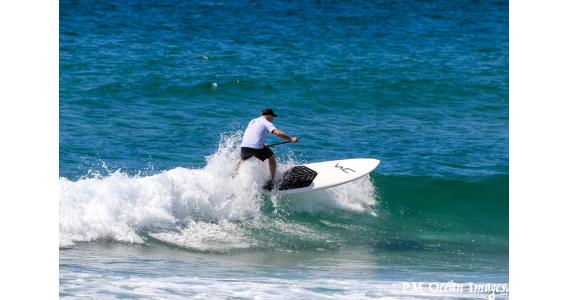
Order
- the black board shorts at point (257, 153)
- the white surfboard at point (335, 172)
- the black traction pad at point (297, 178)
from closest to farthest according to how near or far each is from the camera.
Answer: the black board shorts at point (257, 153) < the black traction pad at point (297, 178) < the white surfboard at point (335, 172)

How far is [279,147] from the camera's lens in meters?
18.2

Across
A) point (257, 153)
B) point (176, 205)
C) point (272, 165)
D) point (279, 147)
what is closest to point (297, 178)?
point (272, 165)

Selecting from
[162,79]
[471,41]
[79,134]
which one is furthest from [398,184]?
[471,41]

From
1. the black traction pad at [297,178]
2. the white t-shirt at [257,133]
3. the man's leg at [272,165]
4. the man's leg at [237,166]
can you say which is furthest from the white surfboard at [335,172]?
the white t-shirt at [257,133]

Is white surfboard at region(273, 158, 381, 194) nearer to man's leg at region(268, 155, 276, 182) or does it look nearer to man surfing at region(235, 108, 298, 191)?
man's leg at region(268, 155, 276, 182)

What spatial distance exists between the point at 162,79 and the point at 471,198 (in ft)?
34.3

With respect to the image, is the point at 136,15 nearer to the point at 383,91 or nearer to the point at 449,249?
the point at 383,91

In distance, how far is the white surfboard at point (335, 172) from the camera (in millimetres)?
14469

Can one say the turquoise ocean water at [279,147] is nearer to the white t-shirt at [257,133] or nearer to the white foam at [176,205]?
the white foam at [176,205]

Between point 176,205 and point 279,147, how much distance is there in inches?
196

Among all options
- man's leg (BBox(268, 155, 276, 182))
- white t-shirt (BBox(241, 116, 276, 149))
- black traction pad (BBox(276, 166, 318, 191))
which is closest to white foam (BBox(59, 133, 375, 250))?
man's leg (BBox(268, 155, 276, 182))

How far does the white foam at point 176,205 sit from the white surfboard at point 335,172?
40cm

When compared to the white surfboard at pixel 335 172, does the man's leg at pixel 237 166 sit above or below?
above

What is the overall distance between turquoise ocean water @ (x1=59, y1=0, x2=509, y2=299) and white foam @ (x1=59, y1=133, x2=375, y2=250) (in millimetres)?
27
